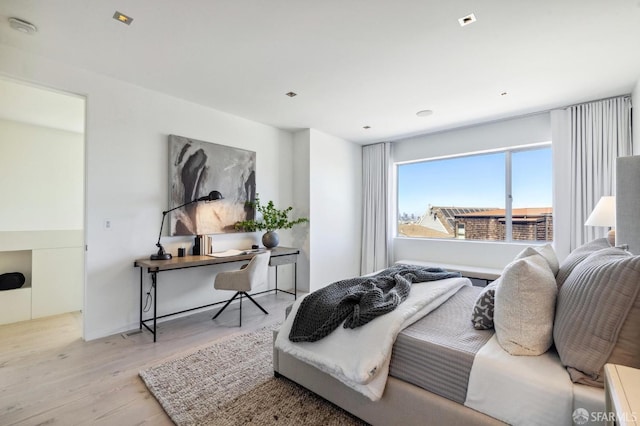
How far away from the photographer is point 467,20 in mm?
2059

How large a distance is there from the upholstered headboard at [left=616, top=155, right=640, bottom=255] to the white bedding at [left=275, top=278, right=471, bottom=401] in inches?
56.9

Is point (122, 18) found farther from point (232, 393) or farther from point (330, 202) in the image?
point (330, 202)

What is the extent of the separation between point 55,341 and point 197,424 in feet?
6.98

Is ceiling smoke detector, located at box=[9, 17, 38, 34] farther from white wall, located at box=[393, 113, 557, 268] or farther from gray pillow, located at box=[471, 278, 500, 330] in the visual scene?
white wall, located at box=[393, 113, 557, 268]

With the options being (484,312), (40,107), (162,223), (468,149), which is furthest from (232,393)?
(468,149)

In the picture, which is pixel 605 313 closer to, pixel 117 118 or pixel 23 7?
pixel 23 7

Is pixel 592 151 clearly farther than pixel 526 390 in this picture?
Yes

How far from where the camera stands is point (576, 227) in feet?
11.6

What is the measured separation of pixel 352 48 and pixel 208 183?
229 cm

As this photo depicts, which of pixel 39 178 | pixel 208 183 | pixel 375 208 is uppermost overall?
pixel 39 178

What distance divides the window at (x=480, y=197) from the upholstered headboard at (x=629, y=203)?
2093mm

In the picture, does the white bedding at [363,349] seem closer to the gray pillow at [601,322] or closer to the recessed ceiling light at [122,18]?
the gray pillow at [601,322]

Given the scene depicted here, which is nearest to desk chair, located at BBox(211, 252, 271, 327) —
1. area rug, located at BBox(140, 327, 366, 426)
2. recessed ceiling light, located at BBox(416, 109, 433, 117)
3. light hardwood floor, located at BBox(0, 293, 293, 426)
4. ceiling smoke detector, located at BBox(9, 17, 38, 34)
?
light hardwood floor, located at BBox(0, 293, 293, 426)

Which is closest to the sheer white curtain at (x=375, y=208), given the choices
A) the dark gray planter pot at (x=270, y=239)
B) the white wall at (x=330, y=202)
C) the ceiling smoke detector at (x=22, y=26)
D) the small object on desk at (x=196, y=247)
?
the white wall at (x=330, y=202)
